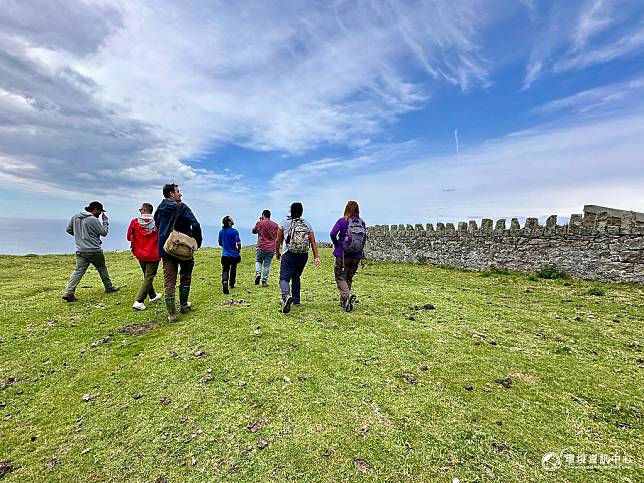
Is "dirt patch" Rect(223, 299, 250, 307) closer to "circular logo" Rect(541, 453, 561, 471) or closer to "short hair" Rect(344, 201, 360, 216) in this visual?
"short hair" Rect(344, 201, 360, 216)

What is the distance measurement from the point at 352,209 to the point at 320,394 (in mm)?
5831

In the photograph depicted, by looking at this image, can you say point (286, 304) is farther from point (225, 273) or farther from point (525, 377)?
point (525, 377)

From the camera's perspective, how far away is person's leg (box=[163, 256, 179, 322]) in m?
8.45

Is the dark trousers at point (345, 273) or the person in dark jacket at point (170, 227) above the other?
the person in dark jacket at point (170, 227)

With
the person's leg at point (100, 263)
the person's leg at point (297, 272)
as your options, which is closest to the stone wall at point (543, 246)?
the person's leg at point (297, 272)

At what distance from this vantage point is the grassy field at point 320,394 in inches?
152

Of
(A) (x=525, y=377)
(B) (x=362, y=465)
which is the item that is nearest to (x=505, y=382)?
(A) (x=525, y=377)

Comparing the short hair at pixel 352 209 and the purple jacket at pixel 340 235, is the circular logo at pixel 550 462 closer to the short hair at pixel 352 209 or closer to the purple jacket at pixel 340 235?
the purple jacket at pixel 340 235

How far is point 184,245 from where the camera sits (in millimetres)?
8320

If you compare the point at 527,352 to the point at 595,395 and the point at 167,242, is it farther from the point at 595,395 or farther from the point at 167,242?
the point at 167,242

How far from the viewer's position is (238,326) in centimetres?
812

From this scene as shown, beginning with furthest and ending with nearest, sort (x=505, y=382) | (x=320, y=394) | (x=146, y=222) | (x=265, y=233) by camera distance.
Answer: (x=265, y=233) < (x=146, y=222) < (x=505, y=382) < (x=320, y=394)

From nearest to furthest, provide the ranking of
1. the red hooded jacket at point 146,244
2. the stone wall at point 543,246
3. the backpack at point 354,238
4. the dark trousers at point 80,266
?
1. the backpack at point 354,238
2. the red hooded jacket at point 146,244
3. the dark trousers at point 80,266
4. the stone wall at point 543,246

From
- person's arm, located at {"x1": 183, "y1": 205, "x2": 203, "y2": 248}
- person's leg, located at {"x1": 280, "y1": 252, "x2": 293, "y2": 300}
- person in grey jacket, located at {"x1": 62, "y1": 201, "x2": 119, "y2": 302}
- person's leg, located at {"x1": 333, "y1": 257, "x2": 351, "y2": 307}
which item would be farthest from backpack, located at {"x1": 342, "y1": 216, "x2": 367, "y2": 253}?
person in grey jacket, located at {"x1": 62, "y1": 201, "x2": 119, "y2": 302}
